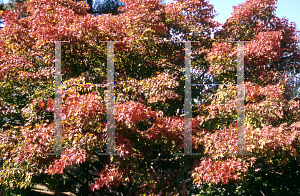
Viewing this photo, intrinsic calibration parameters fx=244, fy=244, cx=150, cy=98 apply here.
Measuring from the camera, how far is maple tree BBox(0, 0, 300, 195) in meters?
4.57

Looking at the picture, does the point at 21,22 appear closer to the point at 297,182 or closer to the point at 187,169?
the point at 187,169

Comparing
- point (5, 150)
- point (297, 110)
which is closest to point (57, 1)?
point (5, 150)

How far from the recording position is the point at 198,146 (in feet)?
17.6

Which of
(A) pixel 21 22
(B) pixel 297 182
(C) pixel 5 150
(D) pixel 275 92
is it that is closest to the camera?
(D) pixel 275 92

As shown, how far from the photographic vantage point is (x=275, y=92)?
5074 mm

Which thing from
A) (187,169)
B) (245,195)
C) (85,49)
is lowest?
(245,195)

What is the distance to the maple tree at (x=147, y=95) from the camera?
180 inches

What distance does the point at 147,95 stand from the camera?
5.48m

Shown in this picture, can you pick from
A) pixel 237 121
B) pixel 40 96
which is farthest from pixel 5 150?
pixel 237 121

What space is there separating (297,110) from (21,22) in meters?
7.40

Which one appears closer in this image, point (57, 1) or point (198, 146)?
point (198, 146)

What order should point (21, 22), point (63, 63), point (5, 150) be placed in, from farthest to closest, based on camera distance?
Result: point (21, 22), point (63, 63), point (5, 150)

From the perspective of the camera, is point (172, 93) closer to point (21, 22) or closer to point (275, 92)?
point (275, 92)

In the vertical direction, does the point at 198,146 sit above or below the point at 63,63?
below
